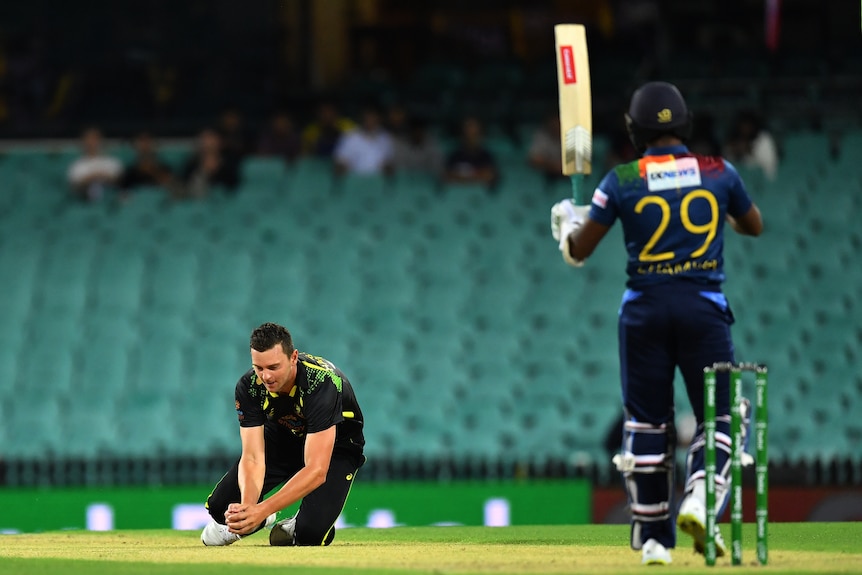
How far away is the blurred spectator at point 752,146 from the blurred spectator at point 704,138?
196 mm

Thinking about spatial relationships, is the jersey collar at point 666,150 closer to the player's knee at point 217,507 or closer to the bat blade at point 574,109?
the bat blade at point 574,109

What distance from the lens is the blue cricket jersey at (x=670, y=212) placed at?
20.0 feet

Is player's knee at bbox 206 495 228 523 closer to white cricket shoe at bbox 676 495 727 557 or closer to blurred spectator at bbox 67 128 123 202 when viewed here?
white cricket shoe at bbox 676 495 727 557

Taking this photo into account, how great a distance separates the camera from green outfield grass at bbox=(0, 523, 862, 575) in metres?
5.89

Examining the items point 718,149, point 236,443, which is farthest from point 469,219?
point 236,443

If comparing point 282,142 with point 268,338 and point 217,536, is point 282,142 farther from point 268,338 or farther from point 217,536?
point 268,338

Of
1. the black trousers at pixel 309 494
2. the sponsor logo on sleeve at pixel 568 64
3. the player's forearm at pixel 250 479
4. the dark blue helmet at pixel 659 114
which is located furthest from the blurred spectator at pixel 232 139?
the dark blue helmet at pixel 659 114

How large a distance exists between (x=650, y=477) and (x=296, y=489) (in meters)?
1.84

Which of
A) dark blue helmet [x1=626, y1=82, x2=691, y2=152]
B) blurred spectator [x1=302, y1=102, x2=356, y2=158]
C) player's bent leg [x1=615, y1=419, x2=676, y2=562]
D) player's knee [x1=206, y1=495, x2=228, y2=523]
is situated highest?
blurred spectator [x1=302, y1=102, x2=356, y2=158]

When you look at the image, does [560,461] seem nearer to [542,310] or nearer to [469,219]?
[542,310]

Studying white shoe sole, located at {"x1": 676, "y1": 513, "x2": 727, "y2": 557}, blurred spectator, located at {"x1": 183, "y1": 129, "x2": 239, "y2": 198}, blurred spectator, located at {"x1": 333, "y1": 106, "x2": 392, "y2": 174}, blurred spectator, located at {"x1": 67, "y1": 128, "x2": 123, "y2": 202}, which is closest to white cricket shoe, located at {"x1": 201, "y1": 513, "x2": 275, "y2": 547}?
white shoe sole, located at {"x1": 676, "y1": 513, "x2": 727, "y2": 557}

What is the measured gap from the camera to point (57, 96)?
1834 cm

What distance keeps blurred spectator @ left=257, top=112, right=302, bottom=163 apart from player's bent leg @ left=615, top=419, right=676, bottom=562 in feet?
34.0

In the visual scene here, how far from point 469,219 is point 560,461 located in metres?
3.70
